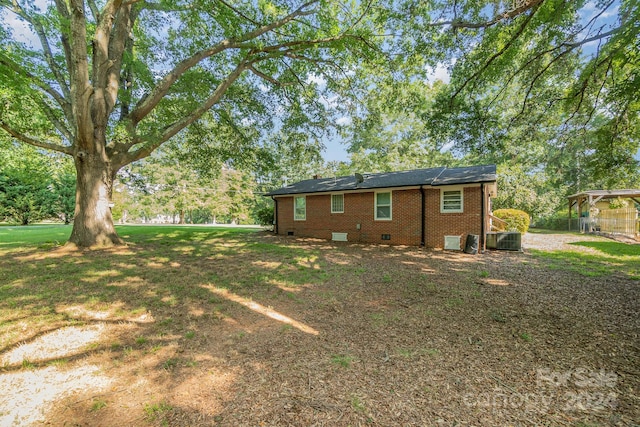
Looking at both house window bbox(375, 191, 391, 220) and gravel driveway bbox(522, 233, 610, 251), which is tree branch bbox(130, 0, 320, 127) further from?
gravel driveway bbox(522, 233, 610, 251)

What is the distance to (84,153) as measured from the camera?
8430mm

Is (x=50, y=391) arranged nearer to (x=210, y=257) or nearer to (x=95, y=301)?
(x=95, y=301)

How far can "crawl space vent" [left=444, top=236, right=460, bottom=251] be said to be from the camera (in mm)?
10227

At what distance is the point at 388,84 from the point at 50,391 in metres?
11.5

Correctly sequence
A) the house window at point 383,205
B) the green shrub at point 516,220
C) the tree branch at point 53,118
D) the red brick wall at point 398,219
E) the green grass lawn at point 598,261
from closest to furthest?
the green grass lawn at point 598,261
the tree branch at point 53,118
the red brick wall at point 398,219
the house window at point 383,205
the green shrub at point 516,220

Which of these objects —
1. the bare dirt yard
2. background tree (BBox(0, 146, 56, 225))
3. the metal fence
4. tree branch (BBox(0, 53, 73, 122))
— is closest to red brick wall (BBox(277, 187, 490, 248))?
the bare dirt yard

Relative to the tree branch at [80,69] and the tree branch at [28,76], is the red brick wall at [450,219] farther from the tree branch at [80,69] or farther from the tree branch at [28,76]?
the tree branch at [28,76]

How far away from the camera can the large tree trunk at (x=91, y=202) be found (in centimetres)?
860

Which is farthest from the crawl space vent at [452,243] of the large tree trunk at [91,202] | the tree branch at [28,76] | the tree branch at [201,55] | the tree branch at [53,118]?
the tree branch at [53,118]

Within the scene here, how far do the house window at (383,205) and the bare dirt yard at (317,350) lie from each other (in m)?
5.95

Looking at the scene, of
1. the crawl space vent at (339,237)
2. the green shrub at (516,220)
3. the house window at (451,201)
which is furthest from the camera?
the green shrub at (516,220)

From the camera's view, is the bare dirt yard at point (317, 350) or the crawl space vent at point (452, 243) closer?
the bare dirt yard at point (317, 350)

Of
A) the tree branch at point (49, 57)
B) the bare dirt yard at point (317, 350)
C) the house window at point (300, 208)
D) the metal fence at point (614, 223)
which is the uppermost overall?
the tree branch at point (49, 57)

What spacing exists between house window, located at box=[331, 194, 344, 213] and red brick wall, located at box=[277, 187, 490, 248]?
0.20m
